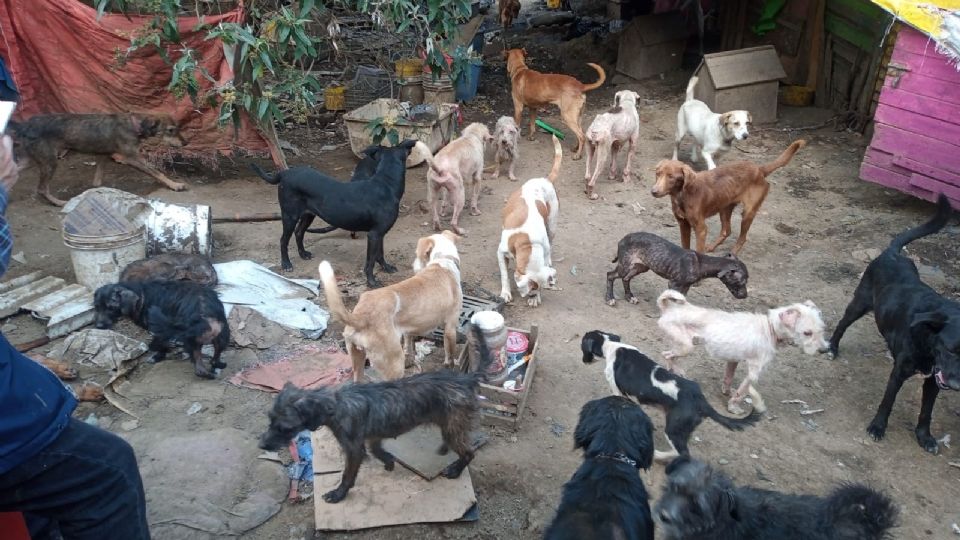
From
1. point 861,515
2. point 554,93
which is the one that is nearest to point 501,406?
point 861,515

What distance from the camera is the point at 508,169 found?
10.3 m

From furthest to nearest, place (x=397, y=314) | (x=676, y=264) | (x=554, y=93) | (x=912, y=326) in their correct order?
(x=554, y=93) → (x=676, y=264) → (x=397, y=314) → (x=912, y=326)

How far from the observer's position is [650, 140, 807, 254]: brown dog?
23.5ft

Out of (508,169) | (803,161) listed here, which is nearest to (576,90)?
(508,169)

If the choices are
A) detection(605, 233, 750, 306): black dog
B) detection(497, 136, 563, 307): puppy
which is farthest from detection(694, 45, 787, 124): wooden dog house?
detection(605, 233, 750, 306): black dog

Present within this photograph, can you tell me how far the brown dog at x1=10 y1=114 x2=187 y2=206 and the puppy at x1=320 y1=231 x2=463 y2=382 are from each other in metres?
5.07

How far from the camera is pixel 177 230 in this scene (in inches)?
269

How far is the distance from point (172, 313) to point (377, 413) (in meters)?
2.37

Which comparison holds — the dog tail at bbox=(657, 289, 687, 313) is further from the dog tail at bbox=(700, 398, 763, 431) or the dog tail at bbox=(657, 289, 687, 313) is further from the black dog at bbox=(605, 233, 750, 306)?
the dog tail at bbox=(700, 398, 763, 431)

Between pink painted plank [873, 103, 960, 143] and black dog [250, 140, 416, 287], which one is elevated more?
pink painted plank [873, 103, 960, 143]

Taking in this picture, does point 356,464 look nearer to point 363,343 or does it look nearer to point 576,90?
point 363,343

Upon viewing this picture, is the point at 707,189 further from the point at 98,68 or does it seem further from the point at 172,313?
the point at 98,68

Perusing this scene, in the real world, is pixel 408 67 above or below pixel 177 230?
above

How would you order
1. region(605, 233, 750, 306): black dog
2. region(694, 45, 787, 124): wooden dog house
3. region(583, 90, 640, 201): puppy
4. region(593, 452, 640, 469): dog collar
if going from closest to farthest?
region(593, 452, 640, 469): dog collar → region(605, 233, 750, 306): black dog → region(583, 90, 640, 201): puppy → region(694, 45, 787, 124): wooden dog house
